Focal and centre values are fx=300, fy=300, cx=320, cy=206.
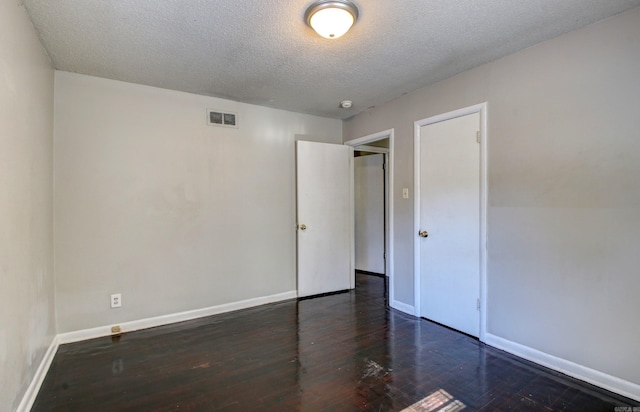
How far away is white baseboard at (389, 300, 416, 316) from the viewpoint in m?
3.39

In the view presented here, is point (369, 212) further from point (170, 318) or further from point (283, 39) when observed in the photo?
point (283, 39)

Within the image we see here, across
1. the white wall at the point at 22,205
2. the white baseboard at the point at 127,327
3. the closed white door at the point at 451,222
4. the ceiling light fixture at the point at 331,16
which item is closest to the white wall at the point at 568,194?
the closed white door at the point at 451,222

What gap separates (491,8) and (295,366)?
283 cm

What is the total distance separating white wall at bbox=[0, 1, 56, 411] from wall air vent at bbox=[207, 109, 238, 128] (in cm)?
138

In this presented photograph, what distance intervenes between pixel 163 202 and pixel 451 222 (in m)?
2.98

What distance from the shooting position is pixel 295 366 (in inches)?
92.1

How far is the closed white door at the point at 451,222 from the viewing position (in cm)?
280

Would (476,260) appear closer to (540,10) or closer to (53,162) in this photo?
(540,10)

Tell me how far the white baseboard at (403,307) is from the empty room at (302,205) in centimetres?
2

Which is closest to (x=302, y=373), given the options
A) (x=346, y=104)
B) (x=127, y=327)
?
(x=127, y=327)

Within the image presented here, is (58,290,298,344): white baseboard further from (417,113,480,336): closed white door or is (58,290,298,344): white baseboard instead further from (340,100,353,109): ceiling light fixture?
(340,100,353,109): ceiling light fixture

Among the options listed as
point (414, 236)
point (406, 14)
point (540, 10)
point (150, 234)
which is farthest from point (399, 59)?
point (150, 234)

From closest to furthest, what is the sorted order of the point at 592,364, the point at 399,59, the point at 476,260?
1. the point at 592,364
2. the point at 399,59
3. the point at 476,260

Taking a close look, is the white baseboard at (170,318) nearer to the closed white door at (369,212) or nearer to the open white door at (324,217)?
the open white door at (324,217)
